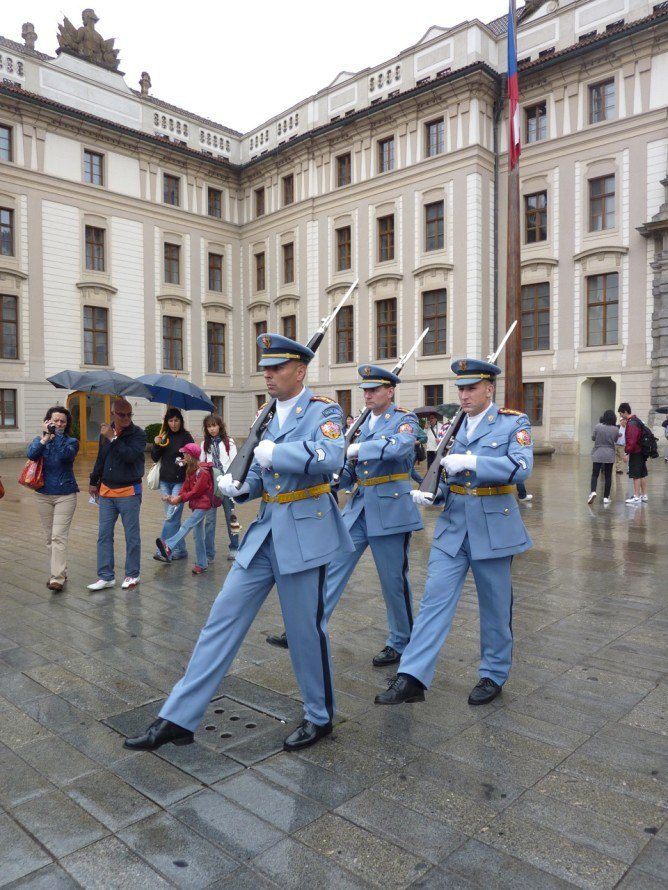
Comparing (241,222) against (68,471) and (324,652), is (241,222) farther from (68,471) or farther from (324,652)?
(324,652)

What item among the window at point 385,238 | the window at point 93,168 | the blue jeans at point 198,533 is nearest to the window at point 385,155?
the window at point 385,238

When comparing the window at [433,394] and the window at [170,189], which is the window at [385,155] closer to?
the window at [433,394]

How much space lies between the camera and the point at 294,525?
3.50m

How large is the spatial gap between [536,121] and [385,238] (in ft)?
24.4

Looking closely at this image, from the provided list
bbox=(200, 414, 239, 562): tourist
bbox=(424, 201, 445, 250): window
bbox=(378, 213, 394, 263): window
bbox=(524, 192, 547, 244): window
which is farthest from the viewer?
bbox=(378, 213, 394, 263): window

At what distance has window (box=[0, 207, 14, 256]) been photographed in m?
28.1

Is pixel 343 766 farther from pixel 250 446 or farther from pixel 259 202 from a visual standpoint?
pixel 259 202

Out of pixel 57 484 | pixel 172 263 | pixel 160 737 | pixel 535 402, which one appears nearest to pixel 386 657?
pixel 160 737

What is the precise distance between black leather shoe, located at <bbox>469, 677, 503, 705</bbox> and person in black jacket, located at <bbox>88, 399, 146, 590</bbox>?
391cm

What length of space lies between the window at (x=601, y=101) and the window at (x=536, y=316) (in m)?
6.11

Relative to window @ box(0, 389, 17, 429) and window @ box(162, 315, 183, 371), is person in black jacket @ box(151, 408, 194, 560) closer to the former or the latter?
window @ box(0, 389, 17, 429)

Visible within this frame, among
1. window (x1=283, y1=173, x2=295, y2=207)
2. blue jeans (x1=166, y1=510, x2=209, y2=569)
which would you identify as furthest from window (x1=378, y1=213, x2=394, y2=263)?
blue jeans (x1=166, y1=510, x2=209, y2=569)

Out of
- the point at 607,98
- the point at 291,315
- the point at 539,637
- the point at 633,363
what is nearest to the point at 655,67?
the point at 607,98

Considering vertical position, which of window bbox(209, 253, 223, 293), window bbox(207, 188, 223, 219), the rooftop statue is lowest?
window bbox(209, 253, 223, 293)
